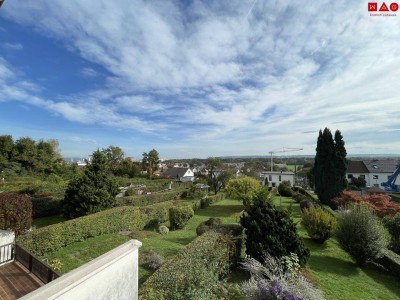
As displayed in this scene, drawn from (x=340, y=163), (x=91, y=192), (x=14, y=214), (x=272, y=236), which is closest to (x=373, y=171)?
(x=340, y=163)

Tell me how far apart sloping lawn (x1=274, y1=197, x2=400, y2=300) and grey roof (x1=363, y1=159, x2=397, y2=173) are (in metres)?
49.8

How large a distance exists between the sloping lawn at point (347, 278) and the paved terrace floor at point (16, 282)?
28.2 ft

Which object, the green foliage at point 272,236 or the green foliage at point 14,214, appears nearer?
the green foliage at point 272,236

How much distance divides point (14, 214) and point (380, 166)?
6289 cm

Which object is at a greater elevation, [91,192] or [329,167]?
[329,167]

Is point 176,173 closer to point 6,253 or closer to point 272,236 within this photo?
point 6,253

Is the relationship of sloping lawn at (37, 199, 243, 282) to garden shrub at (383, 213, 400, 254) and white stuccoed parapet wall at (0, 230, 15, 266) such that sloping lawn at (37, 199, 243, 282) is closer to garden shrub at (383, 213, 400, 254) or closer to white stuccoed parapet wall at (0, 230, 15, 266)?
white stuccoed parapet wall at (0, 230, 15, 266)

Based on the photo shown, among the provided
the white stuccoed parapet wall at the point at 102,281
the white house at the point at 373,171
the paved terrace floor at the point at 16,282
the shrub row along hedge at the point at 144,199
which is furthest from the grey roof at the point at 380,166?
the paved terrace floor at the point at 16,282

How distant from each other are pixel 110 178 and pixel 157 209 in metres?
4.29

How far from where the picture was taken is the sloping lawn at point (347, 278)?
770 cm

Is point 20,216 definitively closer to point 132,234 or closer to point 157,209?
point 132,234

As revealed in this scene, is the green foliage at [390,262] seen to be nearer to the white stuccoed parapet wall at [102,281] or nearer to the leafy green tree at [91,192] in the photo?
the white stuccoed parapet wall at [102,281]

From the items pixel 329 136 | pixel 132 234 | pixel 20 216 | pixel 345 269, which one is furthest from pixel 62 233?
pixel 329 136

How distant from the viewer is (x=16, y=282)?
712 centimetres
